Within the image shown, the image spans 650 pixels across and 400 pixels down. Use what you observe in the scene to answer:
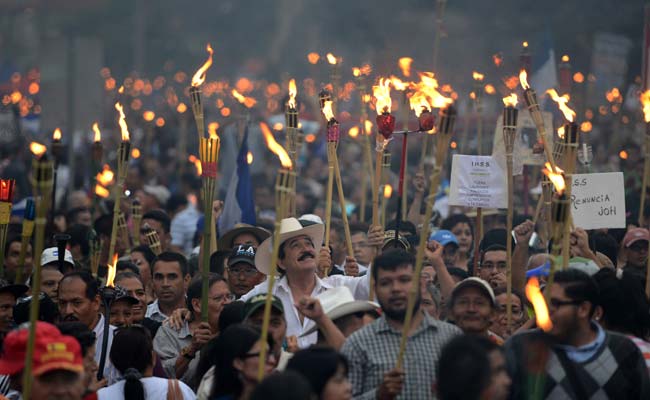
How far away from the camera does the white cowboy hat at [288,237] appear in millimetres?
7832

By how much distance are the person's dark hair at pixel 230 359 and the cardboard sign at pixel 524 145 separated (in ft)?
12.3

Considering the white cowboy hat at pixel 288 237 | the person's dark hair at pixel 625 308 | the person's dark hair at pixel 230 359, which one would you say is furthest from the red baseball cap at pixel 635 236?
the person's dark hair at pixel 230 359

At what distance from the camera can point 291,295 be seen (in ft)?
25.2

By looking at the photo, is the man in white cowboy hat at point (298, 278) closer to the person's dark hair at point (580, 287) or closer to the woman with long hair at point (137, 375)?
the woman with long hair at point (137, 375)

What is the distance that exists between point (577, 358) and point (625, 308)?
0.72 metres

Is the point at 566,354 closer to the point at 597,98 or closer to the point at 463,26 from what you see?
the point at 597,98

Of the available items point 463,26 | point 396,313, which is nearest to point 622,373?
point 396,313

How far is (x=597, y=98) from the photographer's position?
2083 centimetres

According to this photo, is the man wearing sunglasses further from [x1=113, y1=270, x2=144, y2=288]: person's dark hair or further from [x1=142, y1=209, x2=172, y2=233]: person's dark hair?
[x1=142, y1=209, x2=172, y2=233]: person's dark hair

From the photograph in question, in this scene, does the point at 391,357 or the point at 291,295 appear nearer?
the point at 391,357

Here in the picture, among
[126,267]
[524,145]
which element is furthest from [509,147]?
[524,145]

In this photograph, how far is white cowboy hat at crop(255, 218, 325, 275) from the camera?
7.83 meters

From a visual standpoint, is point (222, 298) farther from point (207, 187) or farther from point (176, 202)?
point (176, 202)

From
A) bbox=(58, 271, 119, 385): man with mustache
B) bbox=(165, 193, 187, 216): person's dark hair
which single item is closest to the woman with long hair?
bbox=(58, 271, 119, 385): man with mustache
